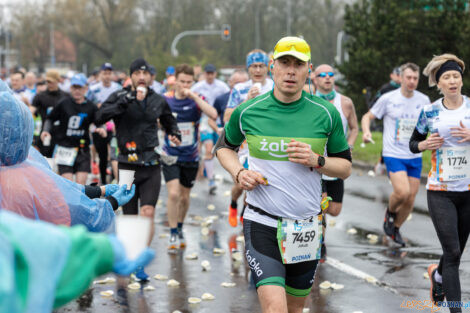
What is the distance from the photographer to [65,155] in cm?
984

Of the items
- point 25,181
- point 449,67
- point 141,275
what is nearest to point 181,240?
point 141,275

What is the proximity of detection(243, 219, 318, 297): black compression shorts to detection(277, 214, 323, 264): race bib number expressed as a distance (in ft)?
0.14

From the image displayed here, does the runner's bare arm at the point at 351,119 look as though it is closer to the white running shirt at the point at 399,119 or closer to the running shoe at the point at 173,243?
the white running shirt at the point at 399,119

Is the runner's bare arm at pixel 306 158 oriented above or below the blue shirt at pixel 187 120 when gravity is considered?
above

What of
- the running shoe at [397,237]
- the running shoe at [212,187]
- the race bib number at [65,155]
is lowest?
the running shoe at [212,187]

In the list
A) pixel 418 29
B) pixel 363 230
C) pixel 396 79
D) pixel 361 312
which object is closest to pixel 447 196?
pixel 361 312

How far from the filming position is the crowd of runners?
445 cm

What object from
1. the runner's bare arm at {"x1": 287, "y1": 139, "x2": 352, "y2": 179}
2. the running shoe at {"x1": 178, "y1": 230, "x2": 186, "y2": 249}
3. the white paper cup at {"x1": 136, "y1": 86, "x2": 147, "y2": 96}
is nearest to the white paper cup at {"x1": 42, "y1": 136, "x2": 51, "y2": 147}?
the running shoe at {"x1": 178, "y1": 230, "x2": 186, "y2": 249}

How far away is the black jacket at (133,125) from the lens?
7473mm

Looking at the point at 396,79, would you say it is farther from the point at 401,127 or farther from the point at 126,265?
the point at 126,265

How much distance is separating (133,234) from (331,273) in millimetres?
5556

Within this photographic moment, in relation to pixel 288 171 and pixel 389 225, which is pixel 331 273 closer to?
pixel 389 225

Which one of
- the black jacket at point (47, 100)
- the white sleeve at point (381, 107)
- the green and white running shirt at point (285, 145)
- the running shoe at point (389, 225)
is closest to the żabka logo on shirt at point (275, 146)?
the green and white running shirt at point (285, 145)

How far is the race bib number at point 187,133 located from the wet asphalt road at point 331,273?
1188 mm
